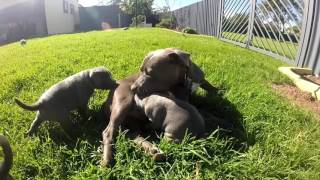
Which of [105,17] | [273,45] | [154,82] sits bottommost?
[273,45]

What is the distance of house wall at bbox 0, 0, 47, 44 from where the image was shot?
26688mm

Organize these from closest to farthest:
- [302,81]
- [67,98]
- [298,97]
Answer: [67,98], [298,97], [302,81]

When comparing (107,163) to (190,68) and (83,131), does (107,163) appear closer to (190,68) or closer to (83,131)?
(83,131)

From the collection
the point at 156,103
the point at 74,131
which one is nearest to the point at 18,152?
the point at 74,131

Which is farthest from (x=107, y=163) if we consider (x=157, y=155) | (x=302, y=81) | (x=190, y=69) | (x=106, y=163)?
(x=302, y=81)

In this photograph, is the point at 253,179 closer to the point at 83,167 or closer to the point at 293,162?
the point at 293,162

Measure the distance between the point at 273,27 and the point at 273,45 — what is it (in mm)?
543

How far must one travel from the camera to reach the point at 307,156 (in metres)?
3.16

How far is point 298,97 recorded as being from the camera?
16.3 feet

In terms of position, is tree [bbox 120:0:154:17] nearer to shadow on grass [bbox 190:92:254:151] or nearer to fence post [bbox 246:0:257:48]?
fence post [bbox 246:0:257:48]

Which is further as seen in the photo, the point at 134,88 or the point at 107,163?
the point at 134,88

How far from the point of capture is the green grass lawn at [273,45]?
28.3 ft

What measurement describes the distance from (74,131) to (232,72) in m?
2.76

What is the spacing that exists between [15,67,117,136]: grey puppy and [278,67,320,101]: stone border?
9.48 ft
